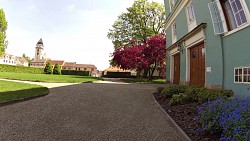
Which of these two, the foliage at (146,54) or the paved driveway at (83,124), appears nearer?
the paved driveway at (83,124)

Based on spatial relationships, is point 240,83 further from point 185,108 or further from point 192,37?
point 192,37

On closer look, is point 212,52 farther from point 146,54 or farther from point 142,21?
point 142,21

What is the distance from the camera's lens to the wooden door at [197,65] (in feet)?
31.8

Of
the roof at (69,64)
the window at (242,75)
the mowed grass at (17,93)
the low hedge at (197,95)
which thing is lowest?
the mowed grass at (17,93)

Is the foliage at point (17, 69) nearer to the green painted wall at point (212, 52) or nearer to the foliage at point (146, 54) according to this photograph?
the foliage at point (146, 54)

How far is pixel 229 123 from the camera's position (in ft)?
9.16

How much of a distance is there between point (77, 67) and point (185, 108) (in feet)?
310

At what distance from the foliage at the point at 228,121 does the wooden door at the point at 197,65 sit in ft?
20.8

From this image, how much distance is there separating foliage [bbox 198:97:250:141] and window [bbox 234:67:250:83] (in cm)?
278

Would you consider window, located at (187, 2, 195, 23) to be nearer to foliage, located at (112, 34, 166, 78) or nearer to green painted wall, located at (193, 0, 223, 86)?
green painted wall, located at (193, 0, 223, 86)

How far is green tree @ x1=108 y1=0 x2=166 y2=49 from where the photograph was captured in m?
31.7

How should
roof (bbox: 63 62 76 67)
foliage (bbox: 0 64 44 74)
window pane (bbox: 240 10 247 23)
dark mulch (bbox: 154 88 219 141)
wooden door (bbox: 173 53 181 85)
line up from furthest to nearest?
roof (bbox: 63 62 76 67), foliage (bbox: 0 64 44 74), wooden door (bbox: 173 53 181 85), window pane (bbox: 240 10 247 23), dark mulch (bbox: 154 88 219 141)

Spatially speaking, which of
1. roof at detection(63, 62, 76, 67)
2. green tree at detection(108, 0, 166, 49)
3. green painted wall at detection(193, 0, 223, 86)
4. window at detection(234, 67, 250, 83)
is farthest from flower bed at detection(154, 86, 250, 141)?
roof at detection(63, 62, 76, 67)

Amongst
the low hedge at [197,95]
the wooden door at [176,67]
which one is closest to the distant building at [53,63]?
the wooden door at [176,67]
